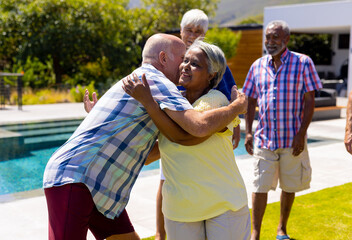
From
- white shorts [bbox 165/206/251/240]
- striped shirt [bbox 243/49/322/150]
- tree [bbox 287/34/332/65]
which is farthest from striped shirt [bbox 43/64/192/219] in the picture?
tree [bbox 287/34/332/65]

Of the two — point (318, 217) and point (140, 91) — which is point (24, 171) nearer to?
point (318, 217)

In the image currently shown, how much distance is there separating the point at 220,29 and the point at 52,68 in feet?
33.1

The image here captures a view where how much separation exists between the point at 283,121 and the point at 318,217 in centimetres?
131

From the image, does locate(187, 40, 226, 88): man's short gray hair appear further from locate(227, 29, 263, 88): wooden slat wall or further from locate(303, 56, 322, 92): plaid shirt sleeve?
locate(227, 29, 263, 88): wooden slat wall

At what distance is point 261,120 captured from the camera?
12.7 ft

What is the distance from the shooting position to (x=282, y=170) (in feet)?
12.3

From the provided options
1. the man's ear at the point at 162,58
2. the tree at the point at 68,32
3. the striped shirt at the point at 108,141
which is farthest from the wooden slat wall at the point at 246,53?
the striped shirt at the point at 108,141

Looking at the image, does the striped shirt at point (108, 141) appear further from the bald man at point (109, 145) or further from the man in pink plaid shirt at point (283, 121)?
the man in pink plaid shirt at point (283, 121)

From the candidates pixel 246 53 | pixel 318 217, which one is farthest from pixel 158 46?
pixel 246 53

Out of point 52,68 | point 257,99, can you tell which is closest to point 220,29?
point 52,68

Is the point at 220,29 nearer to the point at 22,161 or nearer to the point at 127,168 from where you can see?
the point at 22,161

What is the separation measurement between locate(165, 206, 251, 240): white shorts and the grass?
5.70ft

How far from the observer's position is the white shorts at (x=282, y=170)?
147 inches

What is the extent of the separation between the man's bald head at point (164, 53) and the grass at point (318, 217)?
210cm
